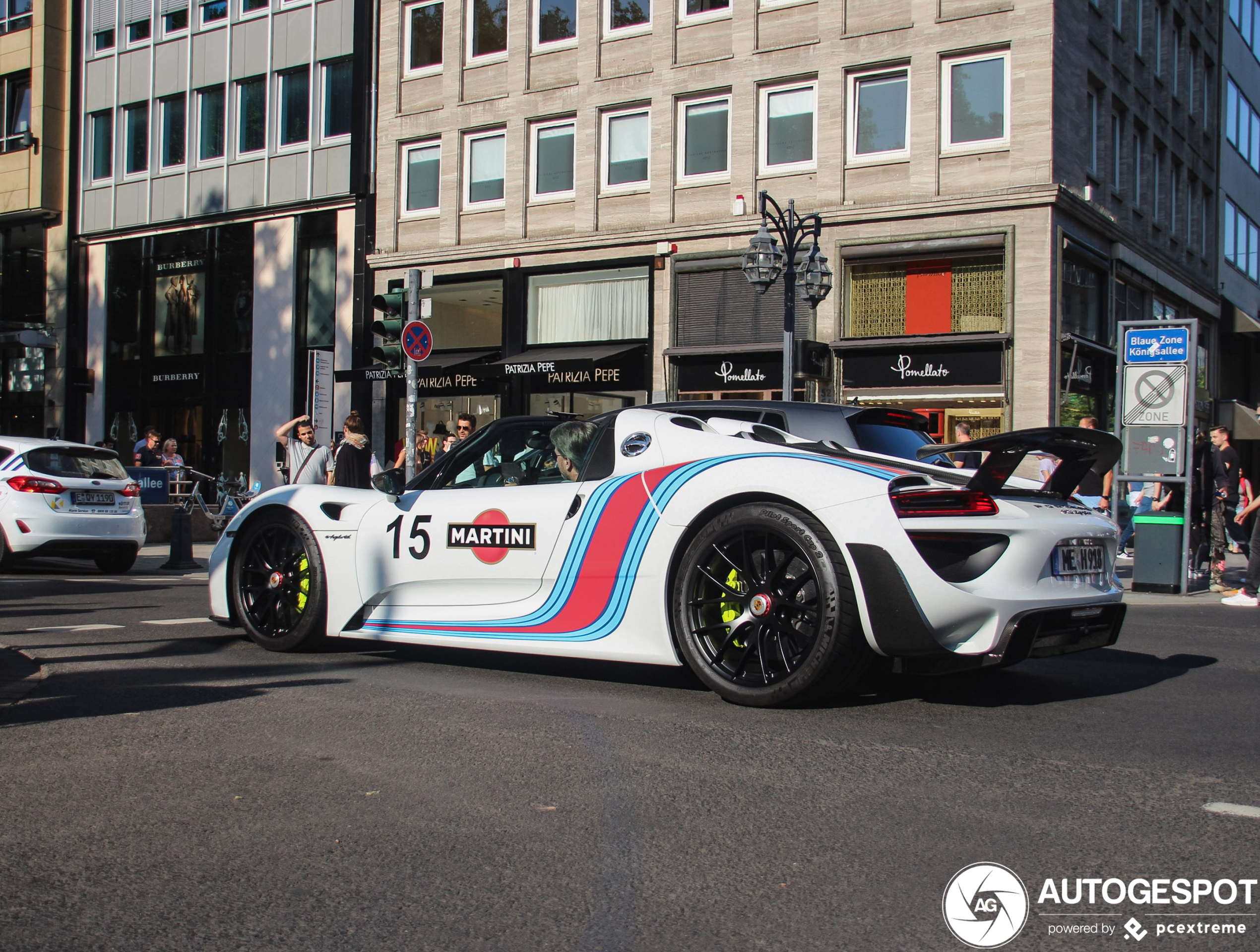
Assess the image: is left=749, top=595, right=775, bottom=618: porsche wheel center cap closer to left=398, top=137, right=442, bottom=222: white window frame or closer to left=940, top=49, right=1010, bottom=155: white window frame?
left=940, top=49, right=1010, bottom=155: white window frame

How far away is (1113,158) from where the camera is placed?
23.9 metres

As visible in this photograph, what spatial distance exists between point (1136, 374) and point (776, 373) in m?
9.80

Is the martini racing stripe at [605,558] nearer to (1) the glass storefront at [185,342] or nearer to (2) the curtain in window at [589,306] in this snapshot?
(2) the curtain in window at [589,306]

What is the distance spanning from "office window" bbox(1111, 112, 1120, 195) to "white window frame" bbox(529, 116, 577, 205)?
10.6m

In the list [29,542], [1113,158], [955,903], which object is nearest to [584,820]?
[955,903]

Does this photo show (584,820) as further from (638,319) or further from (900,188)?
(638,319)

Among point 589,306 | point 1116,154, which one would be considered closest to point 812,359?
point 589,306

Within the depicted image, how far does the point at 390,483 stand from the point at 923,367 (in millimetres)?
16088

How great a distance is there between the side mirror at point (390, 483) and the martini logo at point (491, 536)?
0.52 meters

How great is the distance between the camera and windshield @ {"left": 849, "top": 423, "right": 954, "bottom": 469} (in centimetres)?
709

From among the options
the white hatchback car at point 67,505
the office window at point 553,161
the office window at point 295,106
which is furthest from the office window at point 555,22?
the white hatchback car at point 67,505

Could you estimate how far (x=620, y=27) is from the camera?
79.6ft

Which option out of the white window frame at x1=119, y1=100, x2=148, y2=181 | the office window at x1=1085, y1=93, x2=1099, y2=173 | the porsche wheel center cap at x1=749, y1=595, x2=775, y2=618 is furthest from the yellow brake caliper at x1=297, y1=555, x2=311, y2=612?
the white window frame at x1=119, y1=100, x2=148, y2=181

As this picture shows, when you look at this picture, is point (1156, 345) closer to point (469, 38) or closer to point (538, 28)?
point (538, 28)
